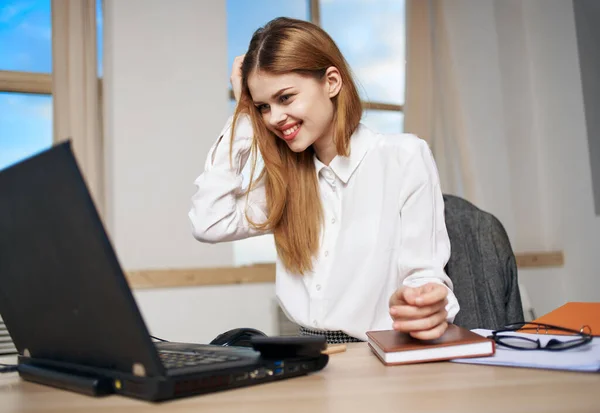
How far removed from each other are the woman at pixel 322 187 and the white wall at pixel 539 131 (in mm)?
2453

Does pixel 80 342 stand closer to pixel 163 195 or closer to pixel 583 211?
pixel 163 195

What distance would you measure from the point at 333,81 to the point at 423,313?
838 mm

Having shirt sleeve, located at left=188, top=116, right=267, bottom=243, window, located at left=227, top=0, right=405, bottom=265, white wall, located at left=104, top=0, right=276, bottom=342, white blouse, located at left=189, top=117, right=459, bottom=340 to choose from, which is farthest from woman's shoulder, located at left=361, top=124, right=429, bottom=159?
window, located at left=227, top=0, right=405, bottom=265

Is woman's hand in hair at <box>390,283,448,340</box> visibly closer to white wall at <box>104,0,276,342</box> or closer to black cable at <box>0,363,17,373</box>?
black cable at <box>0,363,17,373</box>

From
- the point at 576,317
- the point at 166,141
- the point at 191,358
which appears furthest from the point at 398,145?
the point at 166,141

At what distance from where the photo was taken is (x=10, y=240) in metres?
0.72

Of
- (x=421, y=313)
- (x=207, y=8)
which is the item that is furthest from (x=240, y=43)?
(x=421, y=313)

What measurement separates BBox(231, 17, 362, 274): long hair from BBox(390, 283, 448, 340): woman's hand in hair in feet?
2.11

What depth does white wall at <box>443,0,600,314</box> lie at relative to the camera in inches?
151

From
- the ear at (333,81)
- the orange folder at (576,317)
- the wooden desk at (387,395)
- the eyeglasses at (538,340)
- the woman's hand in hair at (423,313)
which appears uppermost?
the ear at (333,81)

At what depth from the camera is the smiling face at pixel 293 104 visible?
149cm

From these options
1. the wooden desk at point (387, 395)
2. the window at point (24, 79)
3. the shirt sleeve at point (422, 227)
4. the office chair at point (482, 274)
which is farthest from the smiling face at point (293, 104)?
the window at point (24, 79)

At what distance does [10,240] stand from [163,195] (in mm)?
2188

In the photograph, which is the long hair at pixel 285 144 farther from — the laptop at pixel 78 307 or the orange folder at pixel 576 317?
the laptop at pixel 78 307
